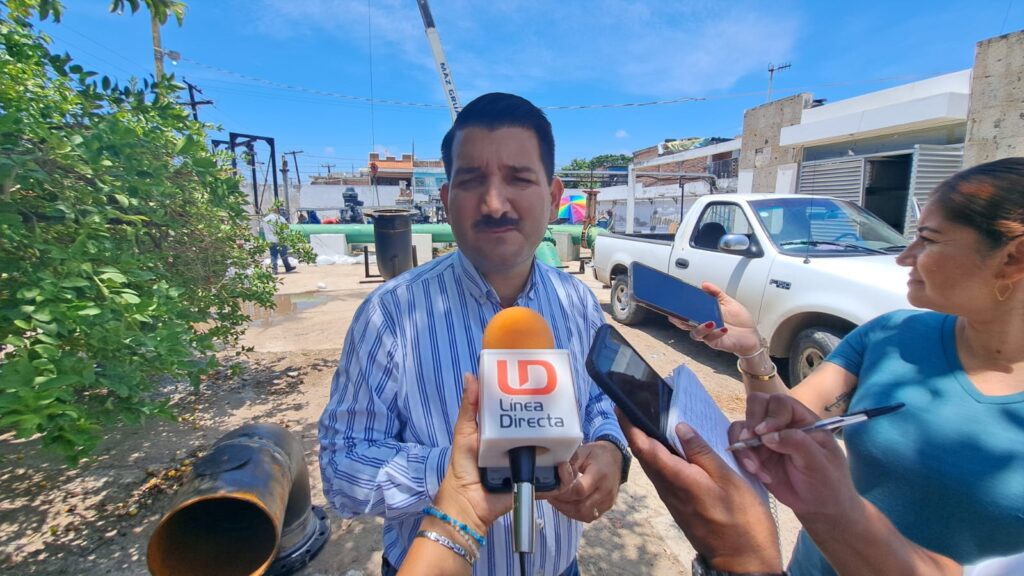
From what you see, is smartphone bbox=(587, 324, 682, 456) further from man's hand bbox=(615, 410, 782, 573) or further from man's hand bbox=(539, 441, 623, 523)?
man's hand bbox=(539, 441, 623, 523)

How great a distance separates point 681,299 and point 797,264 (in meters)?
3.03

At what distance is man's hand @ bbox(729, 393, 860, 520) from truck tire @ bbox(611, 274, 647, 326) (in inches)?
247

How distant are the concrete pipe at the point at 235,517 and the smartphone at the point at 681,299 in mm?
1990

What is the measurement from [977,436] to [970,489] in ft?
0.47

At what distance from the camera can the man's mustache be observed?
A: 1422mm

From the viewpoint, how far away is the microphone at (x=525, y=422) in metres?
0.81

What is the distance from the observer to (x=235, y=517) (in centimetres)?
232

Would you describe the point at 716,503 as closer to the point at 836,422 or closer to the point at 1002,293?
the point at 836,422

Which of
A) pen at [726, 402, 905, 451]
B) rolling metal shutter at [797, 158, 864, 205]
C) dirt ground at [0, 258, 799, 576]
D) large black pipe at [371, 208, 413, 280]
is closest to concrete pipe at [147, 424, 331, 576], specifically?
dirt ground at [0, 258, 799, 576]

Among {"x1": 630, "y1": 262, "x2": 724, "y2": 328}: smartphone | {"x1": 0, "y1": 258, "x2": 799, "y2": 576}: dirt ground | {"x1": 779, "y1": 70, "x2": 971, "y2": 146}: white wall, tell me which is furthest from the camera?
{"x1": 779, "y1": 70, "x2": 971, "y2": 146}: white wall

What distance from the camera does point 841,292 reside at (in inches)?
154

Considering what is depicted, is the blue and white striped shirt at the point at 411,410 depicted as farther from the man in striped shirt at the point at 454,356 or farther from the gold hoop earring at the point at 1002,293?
the gold hoop earring at the point at 1002,293

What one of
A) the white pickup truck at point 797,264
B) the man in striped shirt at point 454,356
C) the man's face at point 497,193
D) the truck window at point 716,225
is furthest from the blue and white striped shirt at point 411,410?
the truck window at point 716,225

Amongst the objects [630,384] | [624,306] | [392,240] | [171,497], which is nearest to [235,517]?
[171,497]
